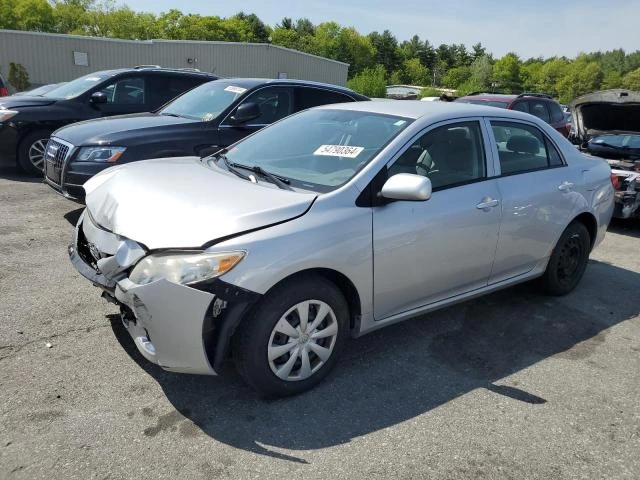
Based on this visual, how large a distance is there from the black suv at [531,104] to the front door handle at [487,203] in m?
6.51

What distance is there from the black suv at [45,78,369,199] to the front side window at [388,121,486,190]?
2899 mm

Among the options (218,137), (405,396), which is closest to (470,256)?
(405,396)

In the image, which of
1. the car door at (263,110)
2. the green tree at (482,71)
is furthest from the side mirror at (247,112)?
the green tree at (482,71)

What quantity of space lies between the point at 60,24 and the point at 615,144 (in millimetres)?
90493

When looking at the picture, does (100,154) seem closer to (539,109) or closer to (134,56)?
(539,109)

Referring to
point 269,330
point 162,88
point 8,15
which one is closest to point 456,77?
point 8,15

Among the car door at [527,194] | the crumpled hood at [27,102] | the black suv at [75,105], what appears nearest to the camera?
the car door at [527,194]

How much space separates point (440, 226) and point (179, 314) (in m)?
1.76

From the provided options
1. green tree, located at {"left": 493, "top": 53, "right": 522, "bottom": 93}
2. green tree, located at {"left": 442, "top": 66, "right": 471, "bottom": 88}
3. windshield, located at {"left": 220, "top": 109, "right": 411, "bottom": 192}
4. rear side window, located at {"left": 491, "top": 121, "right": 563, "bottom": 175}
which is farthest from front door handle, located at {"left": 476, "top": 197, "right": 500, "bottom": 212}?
green tree, located at {"left": 493, "top": 53, "right": 522, "bottom": 93}

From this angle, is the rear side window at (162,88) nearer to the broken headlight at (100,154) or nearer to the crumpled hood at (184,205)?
the broken headlight at (100,154)

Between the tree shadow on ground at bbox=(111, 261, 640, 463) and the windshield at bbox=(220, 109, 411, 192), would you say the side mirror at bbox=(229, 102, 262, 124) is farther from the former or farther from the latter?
the tree shadow on ground at bbox=(111, 261, 640, 463)

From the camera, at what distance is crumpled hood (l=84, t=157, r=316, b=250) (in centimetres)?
286

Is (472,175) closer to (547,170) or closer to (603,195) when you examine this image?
(547,170)

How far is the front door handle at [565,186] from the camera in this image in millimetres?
4559
